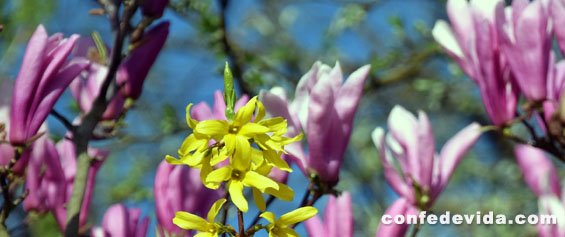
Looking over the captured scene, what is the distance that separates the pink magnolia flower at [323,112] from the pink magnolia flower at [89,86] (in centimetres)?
36

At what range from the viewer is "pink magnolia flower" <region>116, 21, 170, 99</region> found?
4.83 feet

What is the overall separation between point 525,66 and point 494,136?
3.11 m

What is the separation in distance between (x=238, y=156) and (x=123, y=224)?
1.56 ft

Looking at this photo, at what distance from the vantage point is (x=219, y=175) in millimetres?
912

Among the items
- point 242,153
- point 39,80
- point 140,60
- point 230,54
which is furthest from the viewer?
→ point 230,54

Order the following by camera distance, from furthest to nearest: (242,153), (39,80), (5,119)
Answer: (5,119) → (39,80) → (242,153)

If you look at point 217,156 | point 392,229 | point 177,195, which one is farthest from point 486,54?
point 217,156

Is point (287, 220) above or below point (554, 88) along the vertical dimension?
above

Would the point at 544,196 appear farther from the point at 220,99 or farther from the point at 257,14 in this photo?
the point at 257,14

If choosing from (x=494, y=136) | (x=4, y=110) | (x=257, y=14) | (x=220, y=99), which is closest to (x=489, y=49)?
(x=220, y=99)

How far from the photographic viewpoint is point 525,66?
1.38 metres

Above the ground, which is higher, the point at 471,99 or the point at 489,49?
the point at 489,49

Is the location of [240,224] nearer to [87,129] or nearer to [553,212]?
[87,129]

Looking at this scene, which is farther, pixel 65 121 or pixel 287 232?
pixel 65 121
